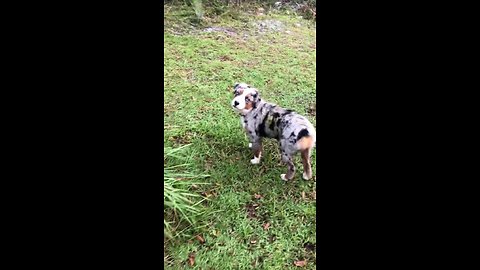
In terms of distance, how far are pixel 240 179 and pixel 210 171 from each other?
192mm

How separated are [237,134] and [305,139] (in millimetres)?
Answer: 674

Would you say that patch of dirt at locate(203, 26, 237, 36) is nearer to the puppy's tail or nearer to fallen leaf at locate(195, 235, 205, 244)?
the puppy's tail

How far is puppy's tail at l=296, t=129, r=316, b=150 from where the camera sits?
217 centimetres

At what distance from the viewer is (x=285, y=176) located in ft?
7.82

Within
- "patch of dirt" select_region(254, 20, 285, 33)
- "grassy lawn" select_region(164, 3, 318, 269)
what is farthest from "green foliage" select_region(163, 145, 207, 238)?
"patch of dirt" select_region(254, 20, 285, 33)

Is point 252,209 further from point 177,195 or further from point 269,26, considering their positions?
point 269,26

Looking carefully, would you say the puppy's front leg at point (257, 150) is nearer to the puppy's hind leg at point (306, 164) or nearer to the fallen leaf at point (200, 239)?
the puppy's hind leg at point (306, 164)

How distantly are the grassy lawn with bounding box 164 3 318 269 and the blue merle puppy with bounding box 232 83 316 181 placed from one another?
10cm

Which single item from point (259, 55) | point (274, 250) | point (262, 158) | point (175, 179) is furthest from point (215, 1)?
point (274, 250)

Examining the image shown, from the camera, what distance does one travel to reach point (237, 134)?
108 inches

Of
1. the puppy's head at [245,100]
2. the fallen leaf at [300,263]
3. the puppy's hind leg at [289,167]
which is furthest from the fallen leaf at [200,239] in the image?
the puppy's head at [245,100]

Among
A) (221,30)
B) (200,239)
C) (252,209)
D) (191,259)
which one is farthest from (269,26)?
(191,259)

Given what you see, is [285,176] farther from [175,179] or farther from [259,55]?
[259,55]

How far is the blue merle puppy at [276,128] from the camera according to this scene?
2201 millimetres
